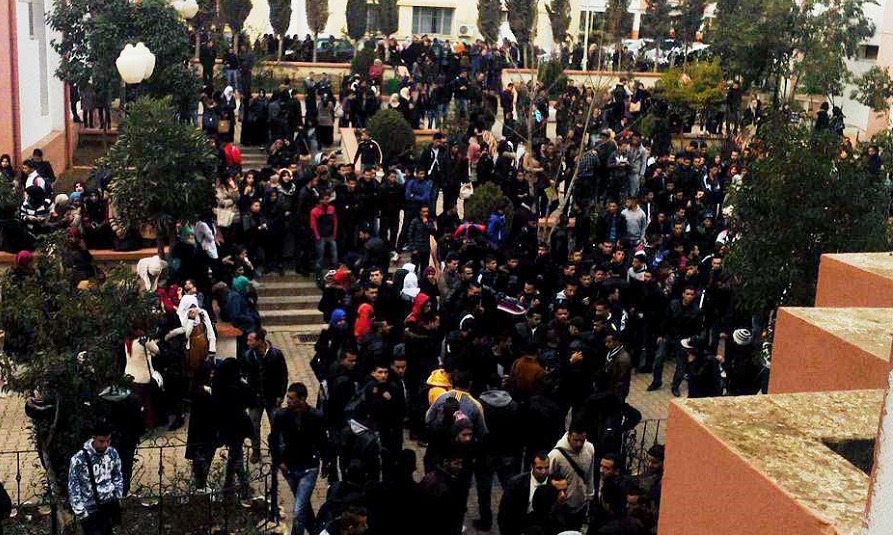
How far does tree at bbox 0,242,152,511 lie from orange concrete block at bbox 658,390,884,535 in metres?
5.11

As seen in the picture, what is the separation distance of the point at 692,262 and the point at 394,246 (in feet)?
16.2

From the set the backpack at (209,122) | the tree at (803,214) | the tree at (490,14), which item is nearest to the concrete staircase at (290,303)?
the backpack at (209,122)

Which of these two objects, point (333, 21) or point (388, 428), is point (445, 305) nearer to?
point (388, 428)

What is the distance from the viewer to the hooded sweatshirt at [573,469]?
9992 millimetres

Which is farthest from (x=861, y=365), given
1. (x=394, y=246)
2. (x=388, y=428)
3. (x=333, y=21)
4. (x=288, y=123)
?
(x=333, y=21)

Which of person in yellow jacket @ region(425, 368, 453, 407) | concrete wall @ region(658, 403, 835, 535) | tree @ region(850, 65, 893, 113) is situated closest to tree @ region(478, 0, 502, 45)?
tree @ region(850, 65, 893, 113)

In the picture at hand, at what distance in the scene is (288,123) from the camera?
24.7 m

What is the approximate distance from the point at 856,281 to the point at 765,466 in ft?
13.2

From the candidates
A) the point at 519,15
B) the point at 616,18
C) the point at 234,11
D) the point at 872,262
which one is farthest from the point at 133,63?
the point at 519,15

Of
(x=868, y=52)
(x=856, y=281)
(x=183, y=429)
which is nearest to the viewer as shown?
(x=856, y=281)

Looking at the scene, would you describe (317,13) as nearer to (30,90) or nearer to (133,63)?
(30,90)

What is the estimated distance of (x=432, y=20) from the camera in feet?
167

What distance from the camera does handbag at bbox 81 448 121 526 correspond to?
31.0 ft

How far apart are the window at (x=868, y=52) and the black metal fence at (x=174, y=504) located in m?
28.6
